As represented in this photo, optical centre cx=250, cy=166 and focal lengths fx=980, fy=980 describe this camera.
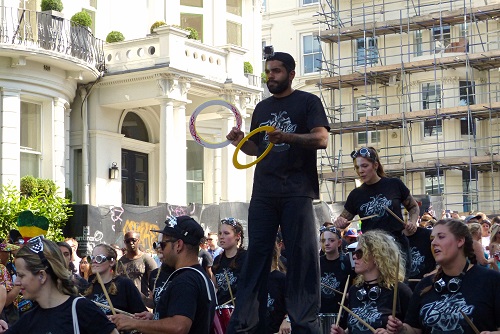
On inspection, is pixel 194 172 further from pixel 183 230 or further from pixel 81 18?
pixel 183 230

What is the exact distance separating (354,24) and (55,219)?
27.5m

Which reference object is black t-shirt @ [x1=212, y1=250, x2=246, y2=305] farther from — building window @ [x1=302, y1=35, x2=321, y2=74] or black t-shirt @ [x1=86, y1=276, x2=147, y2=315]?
building window @ [x1=302, y1=35, x2=321, y2=74]

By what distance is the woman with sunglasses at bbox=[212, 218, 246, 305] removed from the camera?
1053 centimetres

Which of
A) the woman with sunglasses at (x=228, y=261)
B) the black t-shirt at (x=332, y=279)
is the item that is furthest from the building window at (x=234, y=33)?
the black t-shirt at (x=332, y=279)

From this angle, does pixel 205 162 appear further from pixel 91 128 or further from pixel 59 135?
pixel 59 135

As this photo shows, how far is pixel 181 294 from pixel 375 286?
5.83ft

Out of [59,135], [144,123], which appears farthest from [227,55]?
[59,135]

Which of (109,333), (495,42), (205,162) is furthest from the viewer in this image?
(495,42)

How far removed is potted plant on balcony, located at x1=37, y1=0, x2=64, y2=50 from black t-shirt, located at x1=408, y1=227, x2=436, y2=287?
1507cm

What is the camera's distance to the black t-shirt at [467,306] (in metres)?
6.23

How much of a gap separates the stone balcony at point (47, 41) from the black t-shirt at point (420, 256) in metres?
14.5

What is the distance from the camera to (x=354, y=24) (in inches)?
1753

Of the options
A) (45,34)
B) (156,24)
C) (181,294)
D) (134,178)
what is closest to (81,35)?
(45,34)

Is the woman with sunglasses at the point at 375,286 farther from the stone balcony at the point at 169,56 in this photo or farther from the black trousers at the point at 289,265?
the stone balcony at the point at 169,56
